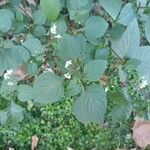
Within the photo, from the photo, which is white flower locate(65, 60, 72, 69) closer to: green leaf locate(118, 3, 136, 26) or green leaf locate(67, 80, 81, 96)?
green leaf locate(67, 80, 81, 96)

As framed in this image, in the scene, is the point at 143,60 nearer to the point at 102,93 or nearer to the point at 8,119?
the point at 102,93

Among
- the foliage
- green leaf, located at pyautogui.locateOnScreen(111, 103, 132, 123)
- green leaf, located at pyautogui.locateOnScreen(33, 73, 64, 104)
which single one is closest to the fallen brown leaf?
the foliage

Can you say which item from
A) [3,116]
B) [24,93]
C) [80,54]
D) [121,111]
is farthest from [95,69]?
[3,116]

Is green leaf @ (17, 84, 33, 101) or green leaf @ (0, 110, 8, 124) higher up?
green leaf @ (17, 84, 33, 101)

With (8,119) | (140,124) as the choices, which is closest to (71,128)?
(140,124)

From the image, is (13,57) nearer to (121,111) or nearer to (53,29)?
(53,29)

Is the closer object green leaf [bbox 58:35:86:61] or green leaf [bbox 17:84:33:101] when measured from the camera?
green leaf [bbox 58:35:86:61]
